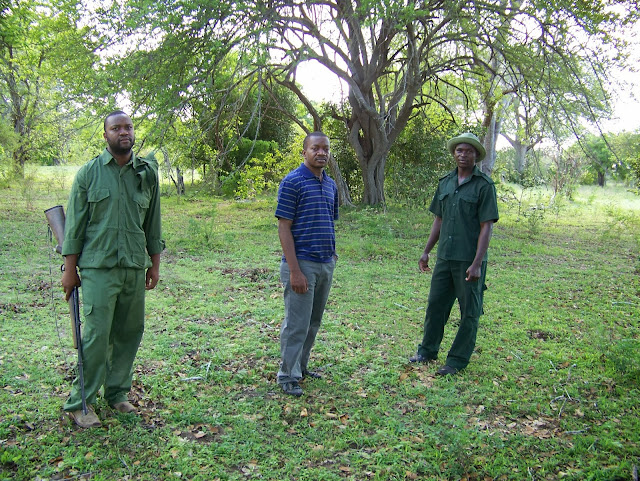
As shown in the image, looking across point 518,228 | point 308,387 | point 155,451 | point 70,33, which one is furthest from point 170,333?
point 518,228

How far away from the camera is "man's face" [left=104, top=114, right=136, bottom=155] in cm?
342

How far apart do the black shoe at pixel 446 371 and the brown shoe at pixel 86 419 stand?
2828mm

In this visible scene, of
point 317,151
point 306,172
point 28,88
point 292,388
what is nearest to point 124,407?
point 292,388

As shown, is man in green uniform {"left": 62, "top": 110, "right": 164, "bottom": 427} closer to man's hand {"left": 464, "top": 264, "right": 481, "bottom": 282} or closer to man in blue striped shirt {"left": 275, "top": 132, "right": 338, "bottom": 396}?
man in blue striped shirt {"left": 275, "top": 132, "right": 338, "bottom": 396}

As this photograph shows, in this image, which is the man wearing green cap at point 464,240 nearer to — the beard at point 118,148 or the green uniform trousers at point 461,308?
the green uniform trousers at point 461,308

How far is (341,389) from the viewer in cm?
442

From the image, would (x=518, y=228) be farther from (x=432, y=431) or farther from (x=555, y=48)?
(x=432, y=431)

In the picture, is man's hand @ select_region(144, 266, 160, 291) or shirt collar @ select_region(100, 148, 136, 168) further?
man's hand @ select_region(144, 266, 160, 291)

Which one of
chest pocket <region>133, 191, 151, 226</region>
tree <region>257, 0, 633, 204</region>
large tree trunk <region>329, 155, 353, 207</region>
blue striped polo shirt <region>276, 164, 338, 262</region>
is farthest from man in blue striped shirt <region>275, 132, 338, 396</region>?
large tree trunk <region>329, 155, 353, 207</region>

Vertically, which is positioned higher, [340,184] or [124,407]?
[340,184]

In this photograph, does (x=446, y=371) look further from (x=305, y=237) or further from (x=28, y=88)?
(x=28, y=88)

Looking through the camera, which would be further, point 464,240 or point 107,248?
point 464,240

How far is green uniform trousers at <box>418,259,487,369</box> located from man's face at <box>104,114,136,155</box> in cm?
282

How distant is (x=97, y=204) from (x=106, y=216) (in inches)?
3.7
